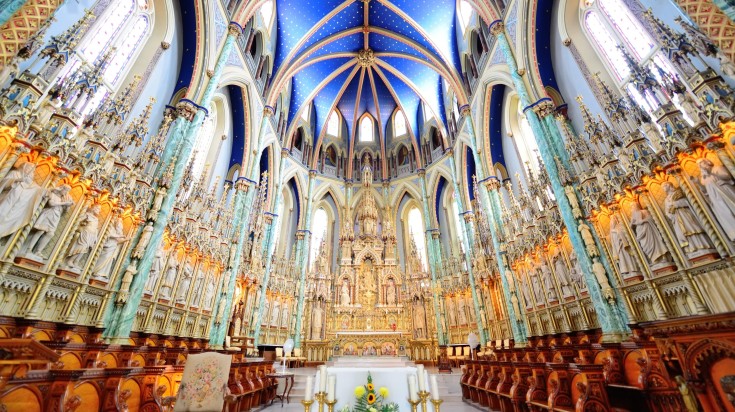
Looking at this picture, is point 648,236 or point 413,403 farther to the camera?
point 648,236

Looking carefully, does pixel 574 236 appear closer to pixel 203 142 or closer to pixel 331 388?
pixel 331 388

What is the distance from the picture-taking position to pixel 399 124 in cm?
2817

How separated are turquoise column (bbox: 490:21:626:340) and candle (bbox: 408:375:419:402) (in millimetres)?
7438

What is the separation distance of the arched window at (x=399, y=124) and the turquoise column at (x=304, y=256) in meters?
9.03

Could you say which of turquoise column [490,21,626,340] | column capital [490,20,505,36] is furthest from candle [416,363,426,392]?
column capital [490,20,505,36]

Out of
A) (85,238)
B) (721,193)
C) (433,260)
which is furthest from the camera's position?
(433,260)

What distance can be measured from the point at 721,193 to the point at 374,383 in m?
7.46

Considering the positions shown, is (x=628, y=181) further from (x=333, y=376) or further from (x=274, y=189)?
(x=274, y=189)

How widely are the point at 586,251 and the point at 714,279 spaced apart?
2.73m

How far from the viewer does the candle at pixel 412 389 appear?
3174 millimetres

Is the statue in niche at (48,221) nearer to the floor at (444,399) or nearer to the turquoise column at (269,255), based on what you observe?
the floor at (444,399)

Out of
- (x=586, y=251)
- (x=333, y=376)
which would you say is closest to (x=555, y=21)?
(x=586, y=251)

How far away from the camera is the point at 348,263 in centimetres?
2195

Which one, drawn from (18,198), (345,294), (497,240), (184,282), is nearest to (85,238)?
(18,198)
